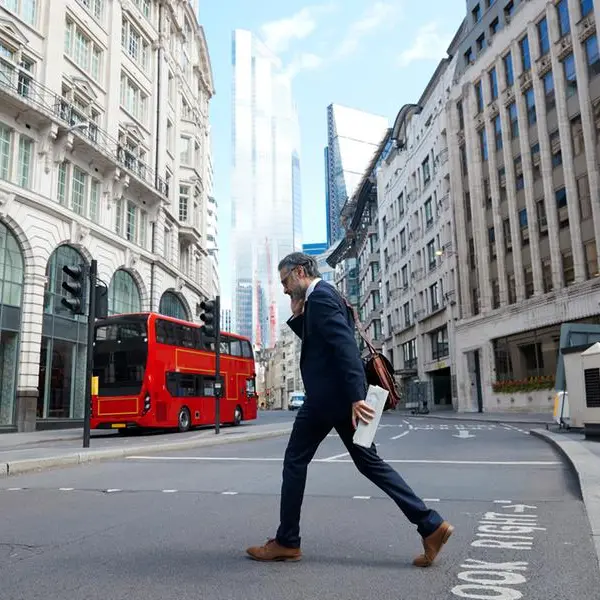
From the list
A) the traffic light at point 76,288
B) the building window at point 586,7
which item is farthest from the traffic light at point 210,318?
the building window at point 586,7

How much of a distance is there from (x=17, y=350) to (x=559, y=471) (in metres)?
19.6

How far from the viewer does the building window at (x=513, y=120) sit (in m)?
36.0

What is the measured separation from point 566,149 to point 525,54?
783cm

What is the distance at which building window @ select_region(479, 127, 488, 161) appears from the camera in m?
39.2

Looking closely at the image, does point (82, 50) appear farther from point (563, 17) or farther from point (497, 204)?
point (497, 204)

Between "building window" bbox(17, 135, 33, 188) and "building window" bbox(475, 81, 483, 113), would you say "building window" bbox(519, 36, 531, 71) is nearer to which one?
"building window" bbox(475, 81, 483, 113)

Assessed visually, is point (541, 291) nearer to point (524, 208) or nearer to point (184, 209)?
point (524, 208)

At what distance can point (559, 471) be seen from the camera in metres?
8.12

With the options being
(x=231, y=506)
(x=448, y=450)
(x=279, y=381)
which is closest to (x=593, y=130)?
(x=448, y=450)

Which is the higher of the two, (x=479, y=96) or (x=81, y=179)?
(x=479, y=96)

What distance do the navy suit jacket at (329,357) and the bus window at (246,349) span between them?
74.7 feet

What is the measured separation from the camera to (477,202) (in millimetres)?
39188

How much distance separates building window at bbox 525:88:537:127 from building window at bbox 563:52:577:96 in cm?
285

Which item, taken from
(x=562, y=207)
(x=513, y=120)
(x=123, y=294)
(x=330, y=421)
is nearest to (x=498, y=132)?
(x=513, y=120)
